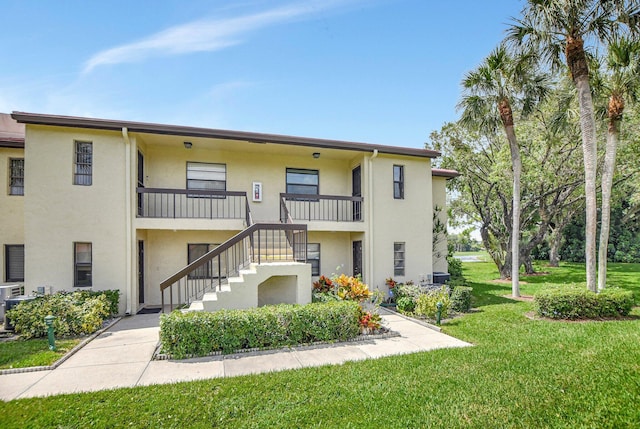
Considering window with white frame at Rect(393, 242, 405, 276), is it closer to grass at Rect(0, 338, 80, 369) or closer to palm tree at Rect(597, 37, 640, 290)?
palm tree at Rect(597, 37, 640, 290)

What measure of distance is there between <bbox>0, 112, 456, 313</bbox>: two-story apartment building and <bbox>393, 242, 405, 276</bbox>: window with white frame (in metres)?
0.06

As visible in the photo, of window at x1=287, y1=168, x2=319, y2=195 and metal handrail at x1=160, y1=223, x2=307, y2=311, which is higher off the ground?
window at x1=287, y1=168, x2=319, y2=195

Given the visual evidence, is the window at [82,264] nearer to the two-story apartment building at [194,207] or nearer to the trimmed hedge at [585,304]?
the two-story apartment building at [194,207]

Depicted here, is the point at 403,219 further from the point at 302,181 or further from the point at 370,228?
the point at 302,181

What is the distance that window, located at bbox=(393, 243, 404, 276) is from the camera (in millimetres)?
12922

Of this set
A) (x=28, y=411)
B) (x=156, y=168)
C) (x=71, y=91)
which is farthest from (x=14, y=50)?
(x=28, y=411)

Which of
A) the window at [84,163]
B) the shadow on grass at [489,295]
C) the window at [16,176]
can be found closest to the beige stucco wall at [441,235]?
the shadow on grass at [489,295]

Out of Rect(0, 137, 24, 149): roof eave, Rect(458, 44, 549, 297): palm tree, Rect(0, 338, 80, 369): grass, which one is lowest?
Rect(0, 338, 80, 369): grass

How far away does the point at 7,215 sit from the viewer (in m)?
11.2

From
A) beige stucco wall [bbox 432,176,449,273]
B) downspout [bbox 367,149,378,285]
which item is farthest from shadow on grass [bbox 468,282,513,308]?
downspout [bbox 367,149,378,285]

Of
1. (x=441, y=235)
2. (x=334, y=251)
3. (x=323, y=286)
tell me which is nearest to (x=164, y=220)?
(x=323, y=286)

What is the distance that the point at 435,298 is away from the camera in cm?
978

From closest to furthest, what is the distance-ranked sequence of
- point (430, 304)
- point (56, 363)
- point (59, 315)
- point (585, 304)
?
point (56, 363), point (59, 315), point (585, 304), point (430, 304)

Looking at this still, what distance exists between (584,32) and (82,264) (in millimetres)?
17066
